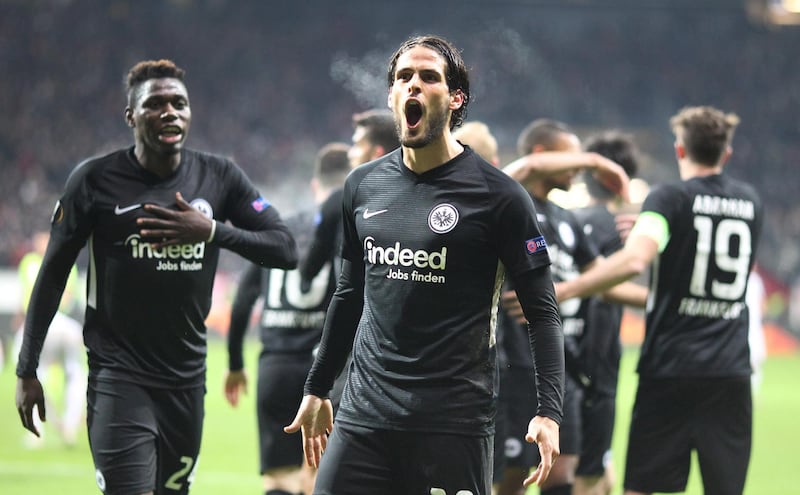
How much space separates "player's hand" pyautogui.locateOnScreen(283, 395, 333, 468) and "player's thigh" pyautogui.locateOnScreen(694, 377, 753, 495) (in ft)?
7.46

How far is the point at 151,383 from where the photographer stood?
16.5 feet

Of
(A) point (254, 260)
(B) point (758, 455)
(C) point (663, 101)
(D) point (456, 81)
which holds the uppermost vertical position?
(C) point (663, 101)

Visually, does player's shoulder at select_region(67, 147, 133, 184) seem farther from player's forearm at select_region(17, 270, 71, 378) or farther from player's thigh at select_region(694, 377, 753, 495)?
player's thigh at select_region(694, 377, 753, 495)

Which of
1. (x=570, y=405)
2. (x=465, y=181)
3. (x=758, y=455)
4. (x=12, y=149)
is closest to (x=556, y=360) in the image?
(x=465, y=181)

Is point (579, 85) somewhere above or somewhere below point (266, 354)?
above

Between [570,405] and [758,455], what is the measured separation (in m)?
5.51

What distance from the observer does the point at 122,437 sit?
16.0 feet

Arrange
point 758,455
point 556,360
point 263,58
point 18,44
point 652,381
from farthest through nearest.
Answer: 1. point 263,58
2. point 18,44
3. point 758,455
4. point 652,381
5. point 556,360

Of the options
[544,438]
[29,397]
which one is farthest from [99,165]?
[544,438]

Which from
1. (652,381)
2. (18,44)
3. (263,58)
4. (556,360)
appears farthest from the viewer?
(263,58)

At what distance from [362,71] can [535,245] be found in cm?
3112

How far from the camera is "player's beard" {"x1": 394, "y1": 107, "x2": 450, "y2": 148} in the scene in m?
3.98

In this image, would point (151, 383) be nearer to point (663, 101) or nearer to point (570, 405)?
point (570, 405)

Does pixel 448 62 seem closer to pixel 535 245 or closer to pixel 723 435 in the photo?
pixel 535 245
